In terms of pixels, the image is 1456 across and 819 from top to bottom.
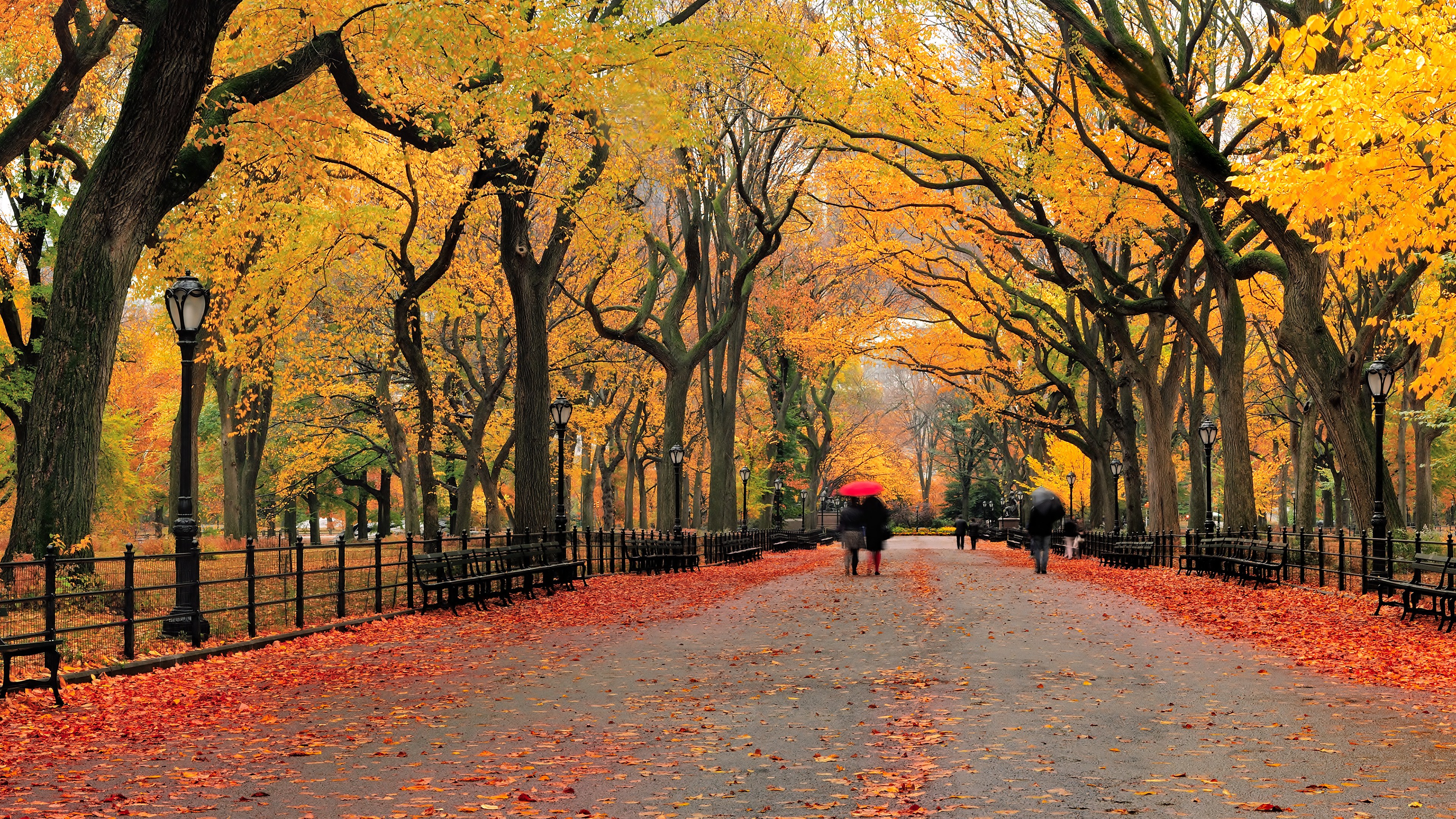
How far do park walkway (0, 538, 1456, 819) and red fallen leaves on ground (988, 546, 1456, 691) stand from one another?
0.49m

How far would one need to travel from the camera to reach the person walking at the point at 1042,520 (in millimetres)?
28844

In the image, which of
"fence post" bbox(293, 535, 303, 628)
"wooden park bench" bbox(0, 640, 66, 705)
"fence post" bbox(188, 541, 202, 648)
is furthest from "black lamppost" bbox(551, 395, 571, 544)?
"wooden park bench" bbox(0, 640, 66, 705)

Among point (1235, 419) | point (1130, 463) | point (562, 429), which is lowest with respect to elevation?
point (1130, 463)

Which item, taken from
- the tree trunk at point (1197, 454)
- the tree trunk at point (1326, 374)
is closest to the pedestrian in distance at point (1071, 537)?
the tree trunk at point (1197, 454)

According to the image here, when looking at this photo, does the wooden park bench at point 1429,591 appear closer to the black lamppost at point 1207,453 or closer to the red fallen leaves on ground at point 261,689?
the red fallen leaves on ground at point 261,689

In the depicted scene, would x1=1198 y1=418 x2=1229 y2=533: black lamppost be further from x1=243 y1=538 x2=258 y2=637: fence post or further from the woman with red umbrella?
x1=243 y1=538 x2=258 y2=637: fence post

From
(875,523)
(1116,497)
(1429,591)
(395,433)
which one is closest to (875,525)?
(875,523)

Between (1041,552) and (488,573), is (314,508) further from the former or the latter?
(488,573)

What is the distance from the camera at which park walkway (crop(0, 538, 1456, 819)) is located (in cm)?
655

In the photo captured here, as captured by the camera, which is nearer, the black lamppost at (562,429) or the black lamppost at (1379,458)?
the black lamppost at (1379,458)

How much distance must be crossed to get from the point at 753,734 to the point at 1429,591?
10343 mm

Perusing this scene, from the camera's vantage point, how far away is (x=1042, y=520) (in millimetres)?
28875

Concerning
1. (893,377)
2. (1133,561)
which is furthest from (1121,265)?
(893,377)

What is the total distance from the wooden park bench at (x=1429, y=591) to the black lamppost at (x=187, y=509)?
13.8 meters
